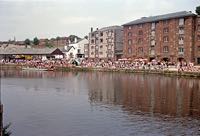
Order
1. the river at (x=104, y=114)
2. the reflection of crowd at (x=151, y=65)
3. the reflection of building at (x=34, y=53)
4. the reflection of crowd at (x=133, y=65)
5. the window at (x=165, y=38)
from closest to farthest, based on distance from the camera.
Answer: the river at (x=104, y=114) → the reflection of crowd at (x=151, y=65) → the reflection of crowd at (x=133, y=65) → the window at (x=165, y=38) → the reflection of building at (x=34, y=53)

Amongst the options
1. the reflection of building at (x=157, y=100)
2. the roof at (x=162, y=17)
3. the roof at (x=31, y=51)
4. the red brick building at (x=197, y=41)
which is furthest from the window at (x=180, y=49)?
the roof at (x=31, y=51)

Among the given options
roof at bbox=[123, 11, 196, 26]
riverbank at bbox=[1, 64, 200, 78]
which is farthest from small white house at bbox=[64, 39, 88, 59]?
roof at bbox=[123, 11, 196, 26]

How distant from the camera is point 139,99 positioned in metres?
43.2

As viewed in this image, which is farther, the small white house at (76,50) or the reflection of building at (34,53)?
the small white house at (76,50)

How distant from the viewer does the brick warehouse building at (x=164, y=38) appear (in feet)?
325

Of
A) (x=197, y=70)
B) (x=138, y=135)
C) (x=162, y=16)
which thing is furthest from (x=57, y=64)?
(x=138, y=135)

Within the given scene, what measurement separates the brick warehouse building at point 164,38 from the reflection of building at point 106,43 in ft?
34.6

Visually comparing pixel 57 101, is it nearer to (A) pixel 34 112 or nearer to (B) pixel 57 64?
(A) pixel 34 112

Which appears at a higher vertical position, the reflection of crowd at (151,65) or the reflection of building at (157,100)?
the reflection of crowd at (151,65)

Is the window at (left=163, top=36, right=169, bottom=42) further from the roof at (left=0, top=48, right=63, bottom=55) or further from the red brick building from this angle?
the roof at (left=0, top=48, right=63, bottom=55)

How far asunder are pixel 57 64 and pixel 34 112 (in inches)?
3148

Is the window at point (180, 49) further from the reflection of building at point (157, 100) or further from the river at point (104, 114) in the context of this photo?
the river at point (104, 114)

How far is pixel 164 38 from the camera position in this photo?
106 m

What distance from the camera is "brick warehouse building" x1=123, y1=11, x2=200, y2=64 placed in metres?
99.1
